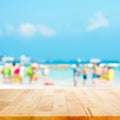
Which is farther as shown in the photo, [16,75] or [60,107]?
[16,75]

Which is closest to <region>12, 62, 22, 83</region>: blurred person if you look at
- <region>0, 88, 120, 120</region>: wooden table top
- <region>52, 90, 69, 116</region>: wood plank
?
<region>0, 88, 120, 120</region>: wooden table top

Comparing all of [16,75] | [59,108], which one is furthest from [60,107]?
[16,75]

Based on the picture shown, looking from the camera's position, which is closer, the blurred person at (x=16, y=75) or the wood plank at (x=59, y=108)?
the wood plank at (x=59, y=108)

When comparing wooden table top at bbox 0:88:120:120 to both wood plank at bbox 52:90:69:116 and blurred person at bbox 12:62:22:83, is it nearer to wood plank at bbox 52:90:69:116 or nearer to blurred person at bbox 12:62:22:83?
wood plank at bbox 52:90:69:116

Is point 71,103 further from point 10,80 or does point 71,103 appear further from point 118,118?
point 10,80

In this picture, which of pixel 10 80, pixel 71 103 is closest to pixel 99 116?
pixel 71 103

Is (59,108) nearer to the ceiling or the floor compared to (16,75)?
nearer to the floor

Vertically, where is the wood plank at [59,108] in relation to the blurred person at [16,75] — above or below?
below

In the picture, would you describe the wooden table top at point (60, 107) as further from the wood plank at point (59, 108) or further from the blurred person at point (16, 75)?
the blurred person at point (16, 75)

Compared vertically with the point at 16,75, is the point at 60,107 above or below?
below

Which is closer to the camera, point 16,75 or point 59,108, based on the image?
point 59,108

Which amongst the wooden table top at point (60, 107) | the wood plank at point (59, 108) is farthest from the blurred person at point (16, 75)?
the wood plank at point (59, 108)

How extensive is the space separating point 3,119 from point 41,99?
2.03 feet

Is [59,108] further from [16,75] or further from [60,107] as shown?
[16,75]
